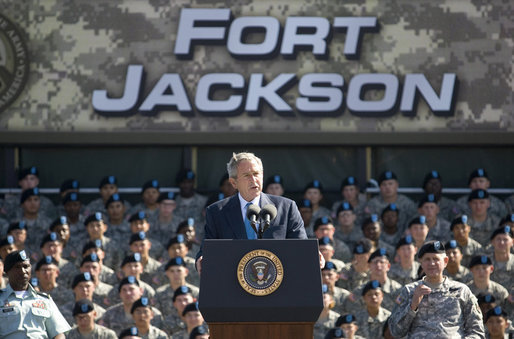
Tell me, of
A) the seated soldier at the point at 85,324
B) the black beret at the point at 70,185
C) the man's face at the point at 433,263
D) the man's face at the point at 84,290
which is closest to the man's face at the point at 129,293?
the man's face at the point at 84,290

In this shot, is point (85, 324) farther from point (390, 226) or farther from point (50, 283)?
point (390, 226)

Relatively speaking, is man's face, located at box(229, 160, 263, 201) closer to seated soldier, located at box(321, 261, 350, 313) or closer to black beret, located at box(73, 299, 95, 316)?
black beret, located at box(73, 299, 95, 316)

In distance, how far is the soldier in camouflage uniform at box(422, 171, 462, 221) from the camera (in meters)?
12.8

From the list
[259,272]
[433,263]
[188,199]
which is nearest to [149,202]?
[188,199]

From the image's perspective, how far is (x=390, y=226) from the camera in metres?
12.3

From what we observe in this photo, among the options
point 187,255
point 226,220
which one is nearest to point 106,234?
point 187,255

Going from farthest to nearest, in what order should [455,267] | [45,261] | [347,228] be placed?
1. [347,228]
2. [45,261]
3. [455,267]

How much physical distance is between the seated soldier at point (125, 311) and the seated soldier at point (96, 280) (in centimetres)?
28

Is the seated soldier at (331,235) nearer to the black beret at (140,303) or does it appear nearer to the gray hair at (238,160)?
the black beret at (140,303)

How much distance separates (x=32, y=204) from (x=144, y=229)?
144 cm

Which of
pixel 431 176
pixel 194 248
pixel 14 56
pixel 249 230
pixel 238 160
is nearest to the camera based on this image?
pixel 238 160

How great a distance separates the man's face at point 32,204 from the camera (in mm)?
12805

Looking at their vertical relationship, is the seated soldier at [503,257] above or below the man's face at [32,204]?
below

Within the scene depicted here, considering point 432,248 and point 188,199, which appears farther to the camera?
point 188,199
